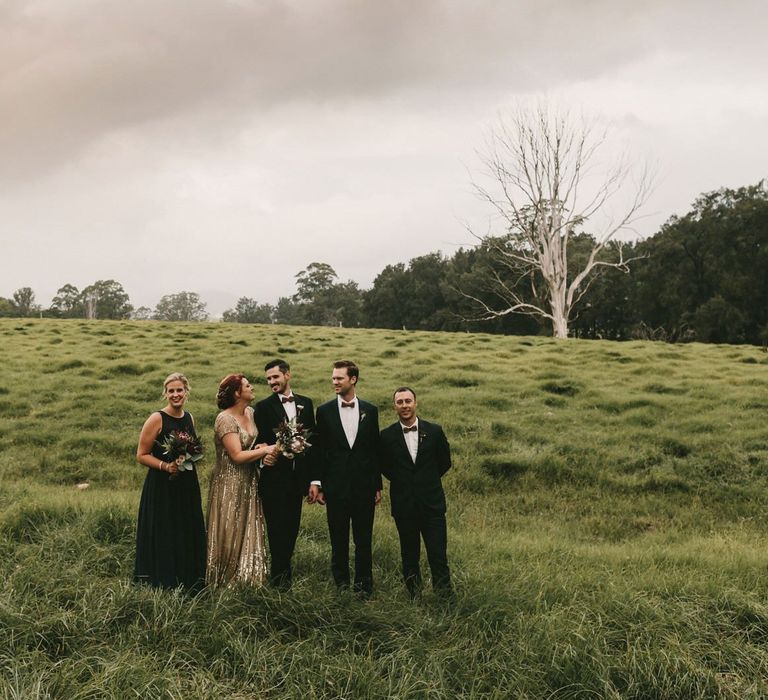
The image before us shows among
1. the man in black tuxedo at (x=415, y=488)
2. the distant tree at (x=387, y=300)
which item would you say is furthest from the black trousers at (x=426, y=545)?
the distant tree at (x=387, y=300)

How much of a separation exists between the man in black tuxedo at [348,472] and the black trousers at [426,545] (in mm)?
383

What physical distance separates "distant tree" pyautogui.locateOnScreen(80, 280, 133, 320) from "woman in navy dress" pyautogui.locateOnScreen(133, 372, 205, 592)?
115599 millimetres

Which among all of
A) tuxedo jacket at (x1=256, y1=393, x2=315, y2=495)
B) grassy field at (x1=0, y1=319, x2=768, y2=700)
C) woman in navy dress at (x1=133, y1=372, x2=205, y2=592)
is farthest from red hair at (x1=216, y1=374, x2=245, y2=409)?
grassy field at (x1=0, y1=319, x2=768, y2=700)

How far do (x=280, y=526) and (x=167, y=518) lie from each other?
111cm

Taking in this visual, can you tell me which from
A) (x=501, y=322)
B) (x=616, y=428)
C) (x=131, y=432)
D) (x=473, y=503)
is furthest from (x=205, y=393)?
(x=501, y=322)

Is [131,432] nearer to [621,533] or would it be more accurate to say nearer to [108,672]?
[108,672]

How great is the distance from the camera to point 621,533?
8492 mm

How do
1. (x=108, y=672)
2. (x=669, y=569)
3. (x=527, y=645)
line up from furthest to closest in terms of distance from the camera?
(x=669, y=569) < (x=527, y=645) < (x=108, y=672)

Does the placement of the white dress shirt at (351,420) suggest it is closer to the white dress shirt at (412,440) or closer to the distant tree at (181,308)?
the white dress shirt at (412,440)

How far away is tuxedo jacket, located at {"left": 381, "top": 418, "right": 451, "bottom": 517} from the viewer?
6039mm

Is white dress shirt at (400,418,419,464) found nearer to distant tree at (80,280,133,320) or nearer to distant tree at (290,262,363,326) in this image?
distant tree at (290,262,363,326)

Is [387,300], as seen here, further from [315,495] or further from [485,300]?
[315,495]

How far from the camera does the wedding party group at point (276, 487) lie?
19.5 feet

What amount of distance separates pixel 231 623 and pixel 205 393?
10.2 metres
